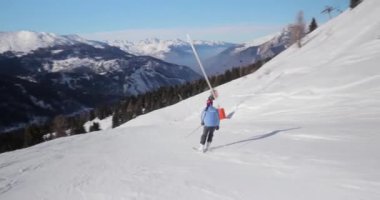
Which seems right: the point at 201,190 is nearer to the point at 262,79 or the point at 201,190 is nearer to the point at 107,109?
the point at 262,79

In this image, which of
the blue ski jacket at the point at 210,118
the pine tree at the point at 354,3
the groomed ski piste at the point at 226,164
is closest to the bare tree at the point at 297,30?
the pine tree at the point at 354,3

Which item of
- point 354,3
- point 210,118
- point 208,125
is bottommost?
point 208,125

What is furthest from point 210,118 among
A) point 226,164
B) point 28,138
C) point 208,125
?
point 28,138

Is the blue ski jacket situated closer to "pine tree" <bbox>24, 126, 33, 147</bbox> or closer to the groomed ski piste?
the groomed ski piste

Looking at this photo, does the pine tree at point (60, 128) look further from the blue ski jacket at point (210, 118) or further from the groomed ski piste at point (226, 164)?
the blue ski jacket at point (210, 118)

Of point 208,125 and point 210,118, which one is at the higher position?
point 210,118

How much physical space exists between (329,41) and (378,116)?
45.4m

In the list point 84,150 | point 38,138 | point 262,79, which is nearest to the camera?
point 84,150

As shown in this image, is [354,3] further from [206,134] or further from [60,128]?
[60,128]

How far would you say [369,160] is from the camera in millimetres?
11609

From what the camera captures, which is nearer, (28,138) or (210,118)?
(210,118)

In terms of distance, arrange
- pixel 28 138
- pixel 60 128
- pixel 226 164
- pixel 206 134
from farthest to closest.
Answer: pixel 60 128 < pixel 28 138 < pixel 206 134 < pixel 226 164

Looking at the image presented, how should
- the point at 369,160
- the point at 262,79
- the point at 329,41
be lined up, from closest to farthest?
1. the point at 369,160
2. the point at 262,79
3. the point at 329,41

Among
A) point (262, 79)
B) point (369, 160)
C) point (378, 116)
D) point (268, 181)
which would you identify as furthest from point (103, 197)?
point (262, 79)
